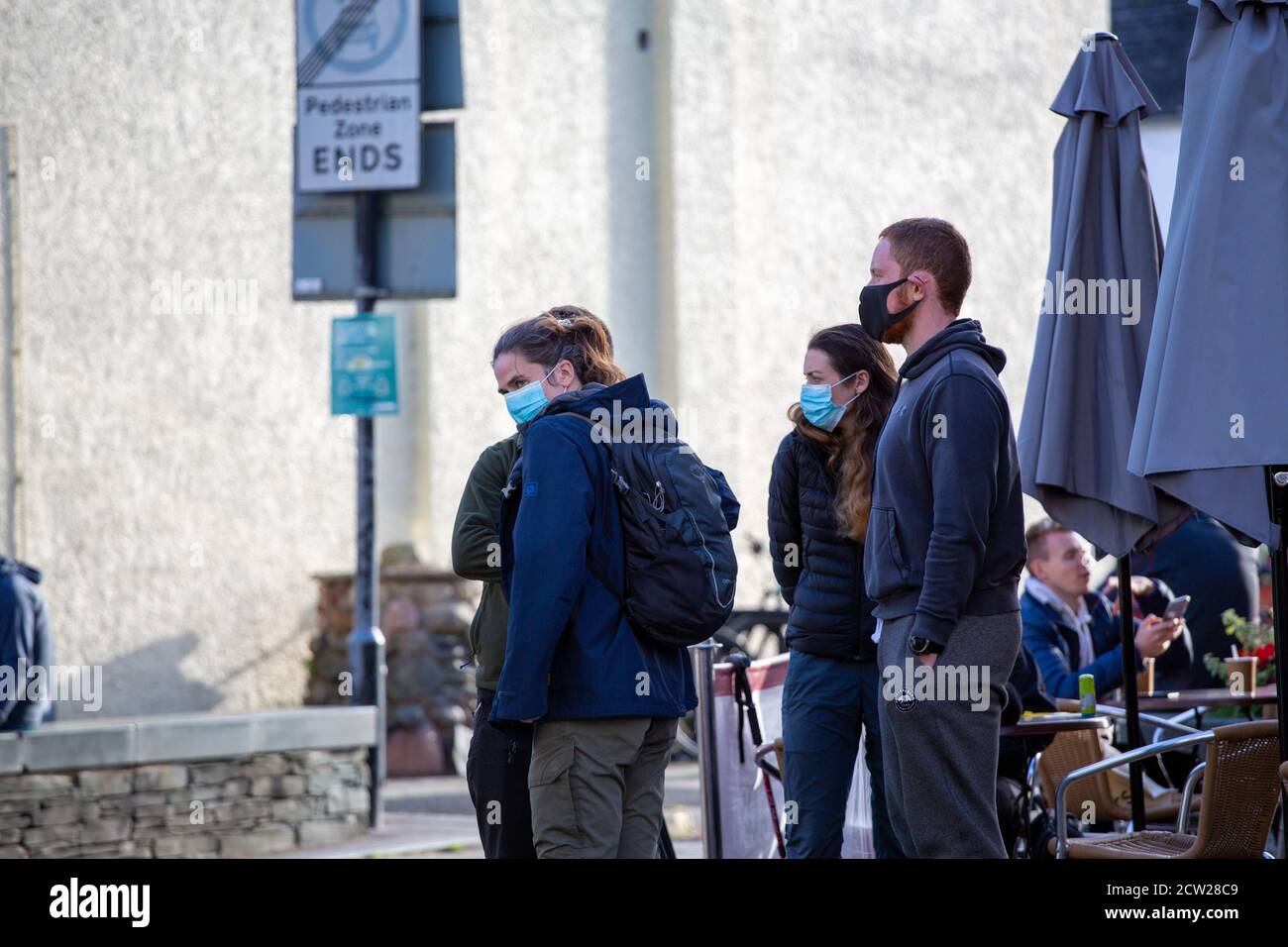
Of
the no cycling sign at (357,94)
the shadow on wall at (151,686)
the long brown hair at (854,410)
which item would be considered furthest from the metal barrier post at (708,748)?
the shadow on wall at (151,686)

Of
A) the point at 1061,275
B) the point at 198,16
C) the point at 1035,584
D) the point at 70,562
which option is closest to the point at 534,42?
the point at 198,16

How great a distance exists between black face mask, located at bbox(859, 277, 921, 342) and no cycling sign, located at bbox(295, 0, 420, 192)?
5.47 m

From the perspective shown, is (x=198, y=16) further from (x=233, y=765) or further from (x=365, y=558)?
(x=233, y=765)

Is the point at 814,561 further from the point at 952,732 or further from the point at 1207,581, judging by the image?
the point at 1207,581

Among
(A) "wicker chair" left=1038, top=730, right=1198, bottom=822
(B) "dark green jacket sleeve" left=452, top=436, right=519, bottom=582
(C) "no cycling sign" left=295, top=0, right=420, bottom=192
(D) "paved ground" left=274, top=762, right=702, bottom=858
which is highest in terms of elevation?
(C) "no cycling sign" left=295, top=0, right=420, bottom=192

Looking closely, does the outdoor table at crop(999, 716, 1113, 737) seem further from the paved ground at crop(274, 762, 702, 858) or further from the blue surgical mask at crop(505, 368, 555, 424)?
the paved ground at crop(274, 762, 702, 858)

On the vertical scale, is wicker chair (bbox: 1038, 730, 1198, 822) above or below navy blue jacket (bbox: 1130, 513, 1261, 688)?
below

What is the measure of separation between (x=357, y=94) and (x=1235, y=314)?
20.9ft

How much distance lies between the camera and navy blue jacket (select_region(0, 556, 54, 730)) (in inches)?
324

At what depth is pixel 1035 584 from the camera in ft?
24.9

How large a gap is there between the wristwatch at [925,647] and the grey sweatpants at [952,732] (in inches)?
1.5

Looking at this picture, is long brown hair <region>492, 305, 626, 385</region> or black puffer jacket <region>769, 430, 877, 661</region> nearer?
long brown hair <region>492, 305, 626, 385</region>

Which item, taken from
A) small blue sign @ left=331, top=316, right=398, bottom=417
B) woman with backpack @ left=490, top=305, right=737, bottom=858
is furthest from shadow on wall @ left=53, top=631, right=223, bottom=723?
woman with backpack @ left=490, top=305, right=737, bottom=858
